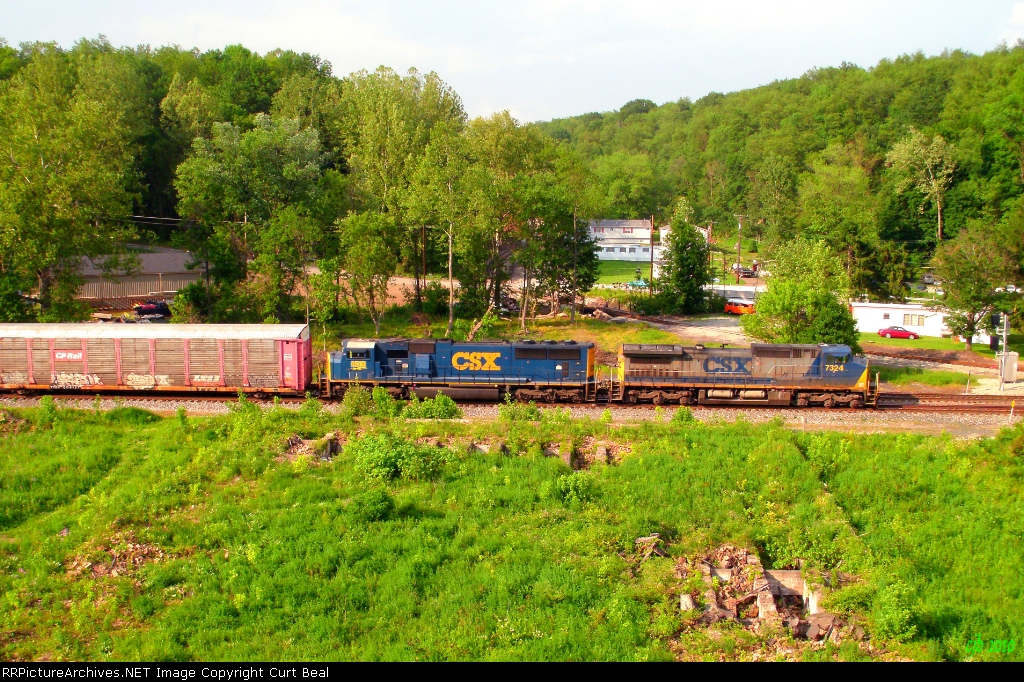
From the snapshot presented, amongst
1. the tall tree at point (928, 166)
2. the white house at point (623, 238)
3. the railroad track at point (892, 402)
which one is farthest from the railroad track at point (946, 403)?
the white house at point (623, 238)

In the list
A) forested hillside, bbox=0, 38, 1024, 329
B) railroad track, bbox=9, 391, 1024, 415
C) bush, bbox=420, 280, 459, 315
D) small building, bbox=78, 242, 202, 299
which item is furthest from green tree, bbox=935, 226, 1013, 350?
small building, bbox=78, 242, 202, 299

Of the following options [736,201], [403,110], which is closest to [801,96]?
[736,201]

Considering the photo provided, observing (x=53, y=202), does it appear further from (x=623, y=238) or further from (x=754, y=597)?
(x=623, y=238)

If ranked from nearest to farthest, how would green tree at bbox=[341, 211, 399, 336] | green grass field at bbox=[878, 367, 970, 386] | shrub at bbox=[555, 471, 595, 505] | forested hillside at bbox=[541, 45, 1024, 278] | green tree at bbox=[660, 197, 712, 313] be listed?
→ 1. shrub at bbox=[555, 471, 595, 505]
2. green grass field at bbox=[878, 367, 970, 386]
3. green tree at bbox=[341, 211, 399, 336]
4. green tree at bbox=[660, 197, 712, 313]
5. forested hillside at bbox=[541, 45, 1024, 278]

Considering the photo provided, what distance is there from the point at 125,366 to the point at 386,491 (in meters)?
15.0

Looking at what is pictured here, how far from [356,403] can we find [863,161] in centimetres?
7898

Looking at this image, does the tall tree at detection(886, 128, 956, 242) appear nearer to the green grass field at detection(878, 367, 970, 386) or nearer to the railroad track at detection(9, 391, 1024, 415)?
the green grass field at detection(878, 367, 970, 386)

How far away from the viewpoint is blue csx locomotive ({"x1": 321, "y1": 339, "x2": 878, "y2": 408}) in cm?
2892

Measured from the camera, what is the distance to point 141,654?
13641 millimetres

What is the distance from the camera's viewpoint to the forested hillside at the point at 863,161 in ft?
227

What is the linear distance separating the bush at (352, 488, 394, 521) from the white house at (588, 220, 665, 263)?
82117mm

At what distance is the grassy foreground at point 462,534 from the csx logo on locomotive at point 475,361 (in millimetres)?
4149

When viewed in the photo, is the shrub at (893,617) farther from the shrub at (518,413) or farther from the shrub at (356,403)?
the shrub at (356,403)

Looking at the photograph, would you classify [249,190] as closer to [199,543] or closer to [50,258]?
[50,258]
